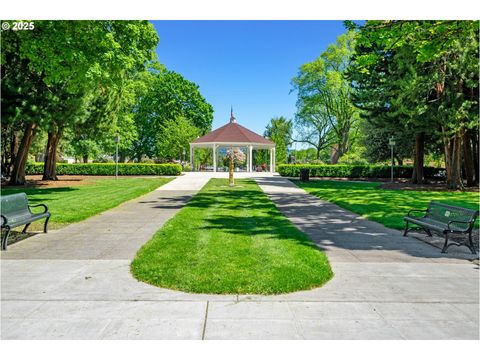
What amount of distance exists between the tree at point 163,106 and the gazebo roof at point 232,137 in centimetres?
956

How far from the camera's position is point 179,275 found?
5.37m

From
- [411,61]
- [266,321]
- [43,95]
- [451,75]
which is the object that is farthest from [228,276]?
[451,75]

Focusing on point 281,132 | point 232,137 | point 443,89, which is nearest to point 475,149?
point 443,89

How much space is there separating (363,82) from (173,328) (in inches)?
986

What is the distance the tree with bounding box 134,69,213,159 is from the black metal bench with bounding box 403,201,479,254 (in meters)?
46.5

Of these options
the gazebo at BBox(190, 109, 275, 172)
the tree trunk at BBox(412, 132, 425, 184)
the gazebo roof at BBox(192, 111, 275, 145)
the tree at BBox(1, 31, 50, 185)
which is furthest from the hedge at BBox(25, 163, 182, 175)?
the tree trunk at BBox(412, 132, 425, 184)

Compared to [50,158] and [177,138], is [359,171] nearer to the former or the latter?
[177,138]

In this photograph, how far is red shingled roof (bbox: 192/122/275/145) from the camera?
4184 centimetres

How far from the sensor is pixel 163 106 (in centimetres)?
5375

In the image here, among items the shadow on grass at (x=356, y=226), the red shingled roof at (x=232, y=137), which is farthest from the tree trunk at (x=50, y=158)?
the shadow on grass at (x=356, y=226)

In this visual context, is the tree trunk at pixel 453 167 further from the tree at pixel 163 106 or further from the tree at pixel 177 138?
the tree at pixel 163 106

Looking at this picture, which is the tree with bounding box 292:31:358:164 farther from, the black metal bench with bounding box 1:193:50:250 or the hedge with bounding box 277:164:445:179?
the black metal bench with bounding box 1:193:50:250

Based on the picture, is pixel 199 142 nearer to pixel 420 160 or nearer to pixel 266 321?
pixel 420 160

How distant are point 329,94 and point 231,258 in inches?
1964
